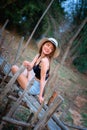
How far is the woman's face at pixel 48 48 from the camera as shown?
4.23m

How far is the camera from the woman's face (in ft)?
13.9

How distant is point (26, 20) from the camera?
1327cm

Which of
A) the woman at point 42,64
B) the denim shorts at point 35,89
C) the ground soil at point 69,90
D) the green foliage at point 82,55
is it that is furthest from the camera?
the green foliage at point 82,55

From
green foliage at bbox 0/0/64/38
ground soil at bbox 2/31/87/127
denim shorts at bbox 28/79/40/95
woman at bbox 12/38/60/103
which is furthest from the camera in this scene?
green foliage at bbox 0/0/64/38

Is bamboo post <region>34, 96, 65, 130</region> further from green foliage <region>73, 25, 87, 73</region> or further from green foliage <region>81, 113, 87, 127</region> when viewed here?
green foliage <region>73, 25, 87, 73</region>

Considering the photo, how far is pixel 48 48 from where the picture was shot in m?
4.25

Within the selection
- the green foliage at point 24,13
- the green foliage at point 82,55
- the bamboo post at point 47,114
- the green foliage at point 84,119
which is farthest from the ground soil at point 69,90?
the bamboo post at point 47,114

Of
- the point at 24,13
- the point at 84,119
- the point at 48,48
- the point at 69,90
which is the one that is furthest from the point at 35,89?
the point at 24,13

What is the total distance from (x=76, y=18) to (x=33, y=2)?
9.22 feet

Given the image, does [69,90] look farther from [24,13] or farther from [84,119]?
[24,13]

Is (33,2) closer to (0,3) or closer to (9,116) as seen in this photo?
(0,3)

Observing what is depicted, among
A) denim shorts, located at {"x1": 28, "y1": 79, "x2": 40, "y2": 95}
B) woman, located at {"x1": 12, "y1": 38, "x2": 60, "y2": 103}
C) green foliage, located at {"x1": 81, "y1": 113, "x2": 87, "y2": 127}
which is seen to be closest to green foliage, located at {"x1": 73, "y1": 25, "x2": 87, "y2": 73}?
green foliage, located at {"x1": 81, "y1": 113, "x2": 87, "y2": 127}

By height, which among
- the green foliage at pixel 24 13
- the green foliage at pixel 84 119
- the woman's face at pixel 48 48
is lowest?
the green foliage at pixel 84 119

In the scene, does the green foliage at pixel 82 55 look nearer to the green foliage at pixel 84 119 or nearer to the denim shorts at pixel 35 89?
the green foliage at pixel 84 119
